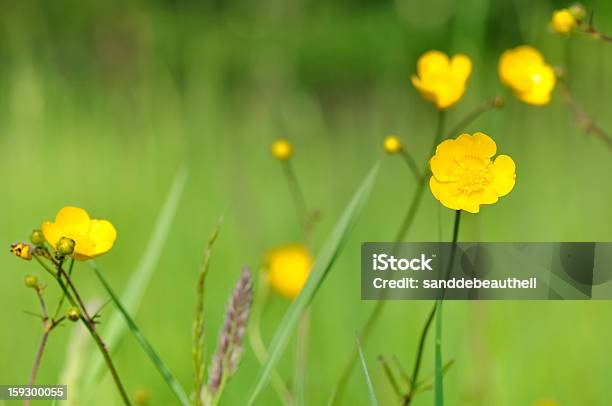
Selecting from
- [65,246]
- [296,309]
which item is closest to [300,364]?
[296,309]

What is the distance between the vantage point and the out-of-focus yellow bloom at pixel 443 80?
0.59 metres

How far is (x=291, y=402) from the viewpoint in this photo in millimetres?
559

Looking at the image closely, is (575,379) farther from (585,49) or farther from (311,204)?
(585,49)

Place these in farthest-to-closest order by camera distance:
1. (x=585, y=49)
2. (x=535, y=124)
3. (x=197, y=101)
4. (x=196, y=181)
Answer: (x=585, y=49) < (x=535, y=124) < (x=196, y=181) < (x=197, y=101)

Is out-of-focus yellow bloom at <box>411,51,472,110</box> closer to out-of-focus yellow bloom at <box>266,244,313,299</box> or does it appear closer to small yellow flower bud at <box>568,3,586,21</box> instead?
small yellow flower bud at <box>568,3,586,21</box>

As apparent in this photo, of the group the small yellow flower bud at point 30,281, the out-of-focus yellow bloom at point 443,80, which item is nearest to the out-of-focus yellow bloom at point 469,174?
the out-of-focus yellow bloom at point 443,80

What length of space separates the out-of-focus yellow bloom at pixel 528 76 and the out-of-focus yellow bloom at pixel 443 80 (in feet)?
0.24

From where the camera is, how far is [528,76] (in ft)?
2.15

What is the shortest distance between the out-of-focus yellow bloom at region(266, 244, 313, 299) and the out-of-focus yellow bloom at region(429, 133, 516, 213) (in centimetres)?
28

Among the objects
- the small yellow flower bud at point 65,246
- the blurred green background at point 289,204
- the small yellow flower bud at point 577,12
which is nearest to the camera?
the small yellow flower bud at point 65,246

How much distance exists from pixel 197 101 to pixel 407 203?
59 centimetres

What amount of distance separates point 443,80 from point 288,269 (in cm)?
23

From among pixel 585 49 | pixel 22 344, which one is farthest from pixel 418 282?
pixel 585 49

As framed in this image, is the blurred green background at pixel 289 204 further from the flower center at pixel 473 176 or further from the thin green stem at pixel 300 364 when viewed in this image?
the flower center at pixel 473 176
